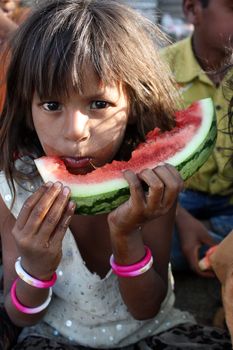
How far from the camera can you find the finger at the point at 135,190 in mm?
1533

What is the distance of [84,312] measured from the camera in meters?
2.04

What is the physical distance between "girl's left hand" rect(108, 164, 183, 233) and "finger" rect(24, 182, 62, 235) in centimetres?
20

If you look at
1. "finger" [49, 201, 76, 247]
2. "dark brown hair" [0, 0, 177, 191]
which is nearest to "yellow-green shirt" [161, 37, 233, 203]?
"dark brown hair" [0, 0, 177, 191]

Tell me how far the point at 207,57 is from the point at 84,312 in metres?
1.84

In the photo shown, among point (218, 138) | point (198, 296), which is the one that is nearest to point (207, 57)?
point (218, 138)

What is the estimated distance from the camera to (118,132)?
184cm

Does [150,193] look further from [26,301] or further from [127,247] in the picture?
[26,301]

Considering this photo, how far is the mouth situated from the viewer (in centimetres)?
177

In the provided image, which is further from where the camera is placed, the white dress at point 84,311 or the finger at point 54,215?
the white dress at point 84,311

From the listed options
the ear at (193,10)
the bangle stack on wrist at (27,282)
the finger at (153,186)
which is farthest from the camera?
the ear at (193,10)

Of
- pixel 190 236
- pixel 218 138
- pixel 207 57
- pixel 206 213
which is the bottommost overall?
pixel 206 213

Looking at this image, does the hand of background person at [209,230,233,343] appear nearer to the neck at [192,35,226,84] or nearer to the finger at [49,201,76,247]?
the finger at [49,201,76,247]

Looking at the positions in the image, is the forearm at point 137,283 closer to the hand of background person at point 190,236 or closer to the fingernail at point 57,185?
the fingernail at point 57,185

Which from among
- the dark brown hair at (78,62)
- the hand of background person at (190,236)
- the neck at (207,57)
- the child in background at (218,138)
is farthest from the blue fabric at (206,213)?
the dark brown hair at (78,62)
